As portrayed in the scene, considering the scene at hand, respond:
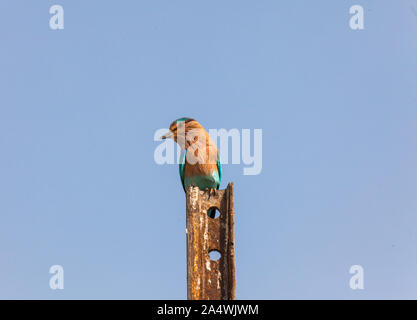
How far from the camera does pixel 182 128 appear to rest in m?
11.9

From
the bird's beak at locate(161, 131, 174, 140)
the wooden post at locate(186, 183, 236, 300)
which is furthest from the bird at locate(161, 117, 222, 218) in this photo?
the wooden post at locate(186, 183, 236, 300)

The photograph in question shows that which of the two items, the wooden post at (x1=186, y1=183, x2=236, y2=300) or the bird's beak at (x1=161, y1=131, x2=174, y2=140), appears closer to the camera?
the wooden post at (x1=186, y1=183, x2=236, y2=300)

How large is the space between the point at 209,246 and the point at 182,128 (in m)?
4.34

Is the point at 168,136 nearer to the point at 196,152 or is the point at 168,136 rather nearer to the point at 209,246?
the point at 196,152

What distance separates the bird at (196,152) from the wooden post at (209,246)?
156 inches

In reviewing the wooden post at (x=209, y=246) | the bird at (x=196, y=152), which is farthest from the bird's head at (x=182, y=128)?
the wooden post at (x=209, y=246)

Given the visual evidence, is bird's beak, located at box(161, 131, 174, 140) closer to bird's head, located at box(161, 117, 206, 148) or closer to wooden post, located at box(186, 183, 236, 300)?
bird's head, located at box(161, 117, 206, 148)

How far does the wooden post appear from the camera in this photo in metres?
7.51

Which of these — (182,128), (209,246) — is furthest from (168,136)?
(209,246)

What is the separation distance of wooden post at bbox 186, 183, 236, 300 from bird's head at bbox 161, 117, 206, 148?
396 centimetres

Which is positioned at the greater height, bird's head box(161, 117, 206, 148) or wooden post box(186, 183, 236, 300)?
bird's head box(161, 117, 206, 148)

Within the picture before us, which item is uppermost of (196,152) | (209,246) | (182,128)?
(182,128)
